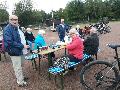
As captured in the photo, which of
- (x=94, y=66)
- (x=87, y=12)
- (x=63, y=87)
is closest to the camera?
(x=94, y=66)

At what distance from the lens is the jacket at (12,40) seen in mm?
7745

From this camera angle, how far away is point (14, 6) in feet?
164

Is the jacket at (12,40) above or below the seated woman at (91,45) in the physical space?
above

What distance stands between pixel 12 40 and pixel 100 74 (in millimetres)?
2547

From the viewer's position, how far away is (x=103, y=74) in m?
6.50

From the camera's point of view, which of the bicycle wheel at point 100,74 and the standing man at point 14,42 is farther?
the standing man at point 14,42

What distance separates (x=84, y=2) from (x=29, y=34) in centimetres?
6151

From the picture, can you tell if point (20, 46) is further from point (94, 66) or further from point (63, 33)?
point (63, 33)

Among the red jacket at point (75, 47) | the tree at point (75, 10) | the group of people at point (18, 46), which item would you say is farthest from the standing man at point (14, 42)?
the tree at point (75, 10)

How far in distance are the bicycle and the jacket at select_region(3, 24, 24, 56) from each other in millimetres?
2006

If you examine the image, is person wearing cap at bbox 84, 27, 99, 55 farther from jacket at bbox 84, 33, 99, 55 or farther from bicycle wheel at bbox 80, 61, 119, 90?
bicycle wheel at bbox 80, 61, 119, 90

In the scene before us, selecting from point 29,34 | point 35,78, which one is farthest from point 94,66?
point 29,34

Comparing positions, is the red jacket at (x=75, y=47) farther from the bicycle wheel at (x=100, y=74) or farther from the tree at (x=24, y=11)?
the tree at (x=24, y=11)

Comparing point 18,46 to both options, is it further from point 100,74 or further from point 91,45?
point 91,45
